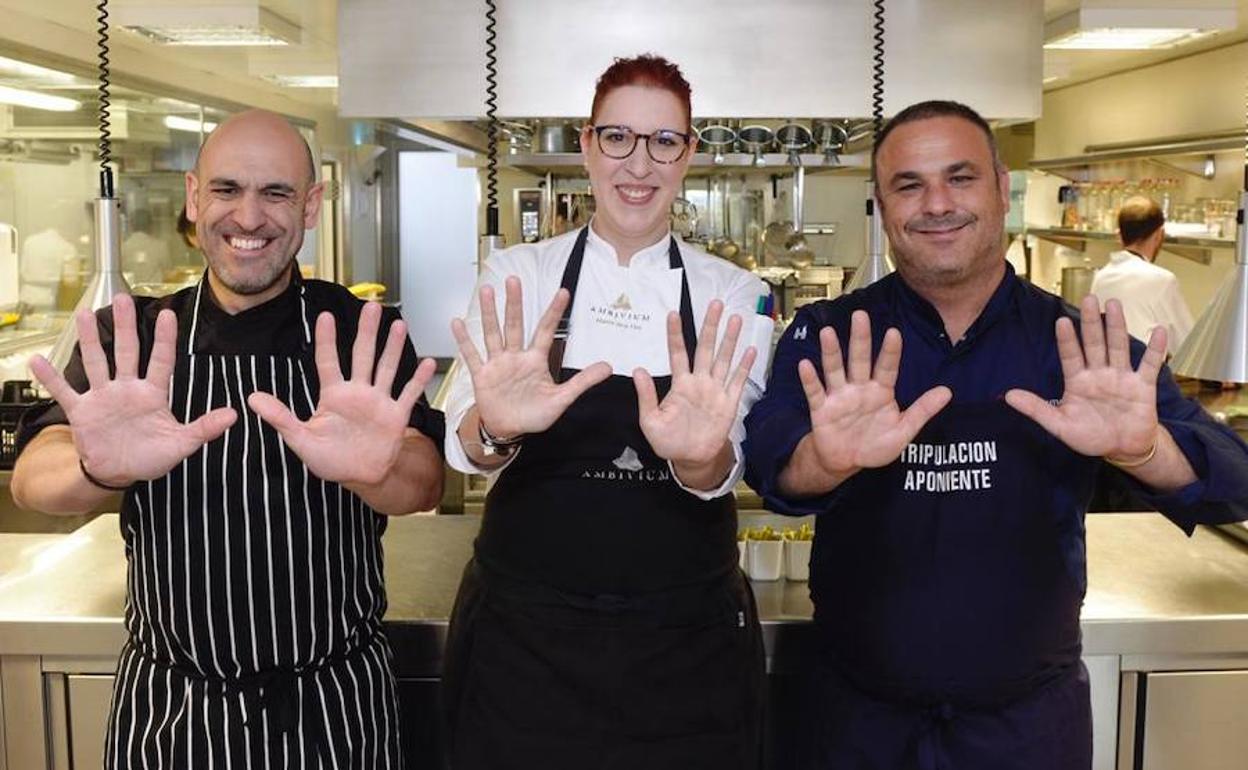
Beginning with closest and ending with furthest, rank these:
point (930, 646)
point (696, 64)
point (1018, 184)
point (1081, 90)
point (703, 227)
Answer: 1. point (930, 646)
2. point (696, 64)
3. point (703, 227)
4. point (1081, 90)
5. point (1018, 184)

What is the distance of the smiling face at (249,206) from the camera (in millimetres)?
1803

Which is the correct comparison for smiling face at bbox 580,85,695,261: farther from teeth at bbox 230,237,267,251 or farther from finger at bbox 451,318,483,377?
teeth at bbox 230,237,267,251

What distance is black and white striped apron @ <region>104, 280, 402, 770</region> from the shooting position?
1.75 metres

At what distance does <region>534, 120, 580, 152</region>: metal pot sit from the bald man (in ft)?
6.86

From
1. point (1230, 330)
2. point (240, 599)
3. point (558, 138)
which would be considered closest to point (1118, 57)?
point (558, 138)

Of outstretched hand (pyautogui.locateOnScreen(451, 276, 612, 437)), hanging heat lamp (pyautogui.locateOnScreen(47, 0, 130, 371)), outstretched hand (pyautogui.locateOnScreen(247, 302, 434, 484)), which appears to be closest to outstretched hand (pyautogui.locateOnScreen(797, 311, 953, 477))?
outstretched hand (pyautogui.locateOnScreen(451, 276, 612, 437))

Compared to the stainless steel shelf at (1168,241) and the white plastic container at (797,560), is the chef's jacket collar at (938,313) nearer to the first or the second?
the white plastic container at (797,560)

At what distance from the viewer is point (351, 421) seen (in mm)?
1596

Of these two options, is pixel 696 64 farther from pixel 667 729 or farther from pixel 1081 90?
pixel 1081 90

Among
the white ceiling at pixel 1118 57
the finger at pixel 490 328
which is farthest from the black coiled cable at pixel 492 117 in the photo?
the white ceiling at pixel 1118 57

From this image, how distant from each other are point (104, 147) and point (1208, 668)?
7.15ft

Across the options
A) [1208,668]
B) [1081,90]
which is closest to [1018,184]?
[1081,90]

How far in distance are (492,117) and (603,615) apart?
3.74 ft

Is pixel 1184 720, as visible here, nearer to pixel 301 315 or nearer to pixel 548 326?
pixel 548 326
